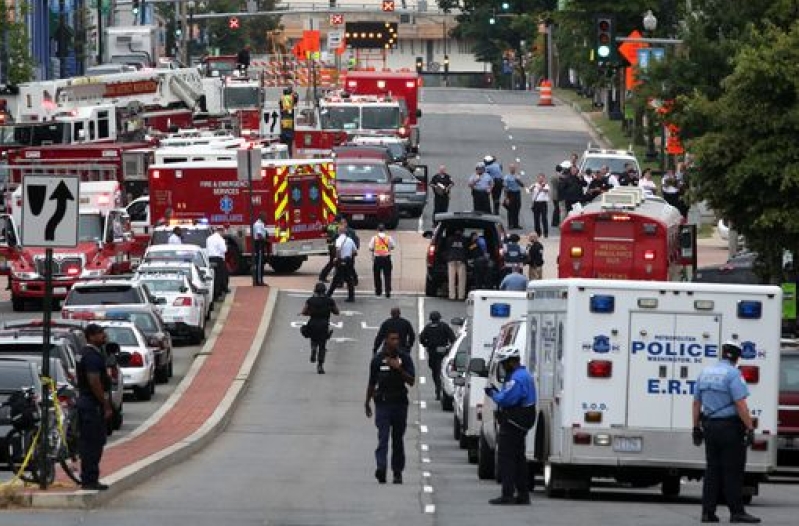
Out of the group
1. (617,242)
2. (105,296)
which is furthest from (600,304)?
(617,242)

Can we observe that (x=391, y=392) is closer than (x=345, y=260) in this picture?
Yes

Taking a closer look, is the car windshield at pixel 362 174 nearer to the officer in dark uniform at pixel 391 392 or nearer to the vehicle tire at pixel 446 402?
the vehicle tire at pixel 446 402

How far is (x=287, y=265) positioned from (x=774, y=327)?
33171 mm

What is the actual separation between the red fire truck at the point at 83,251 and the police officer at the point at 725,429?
27536 millimetres

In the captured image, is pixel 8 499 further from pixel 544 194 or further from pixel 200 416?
pixel 544 194

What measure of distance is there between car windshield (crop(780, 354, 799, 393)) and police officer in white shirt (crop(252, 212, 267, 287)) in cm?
2182

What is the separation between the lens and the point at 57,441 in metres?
23.4

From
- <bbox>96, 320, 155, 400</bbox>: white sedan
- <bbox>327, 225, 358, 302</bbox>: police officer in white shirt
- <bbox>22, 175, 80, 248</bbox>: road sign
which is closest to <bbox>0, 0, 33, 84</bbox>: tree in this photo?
<bbox>327, 225, 358, 302</bbox>: police officer in white shirt

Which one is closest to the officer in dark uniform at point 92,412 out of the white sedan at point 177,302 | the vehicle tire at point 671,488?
the vehicle tire at point 671,488

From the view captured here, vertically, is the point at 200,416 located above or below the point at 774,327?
below

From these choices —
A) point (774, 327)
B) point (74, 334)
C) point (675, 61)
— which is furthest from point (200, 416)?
point (675, 61)

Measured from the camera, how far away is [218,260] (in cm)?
4984

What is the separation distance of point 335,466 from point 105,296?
44.3 feet

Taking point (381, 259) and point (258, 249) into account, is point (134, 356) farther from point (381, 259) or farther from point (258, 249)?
point (258, 249)
